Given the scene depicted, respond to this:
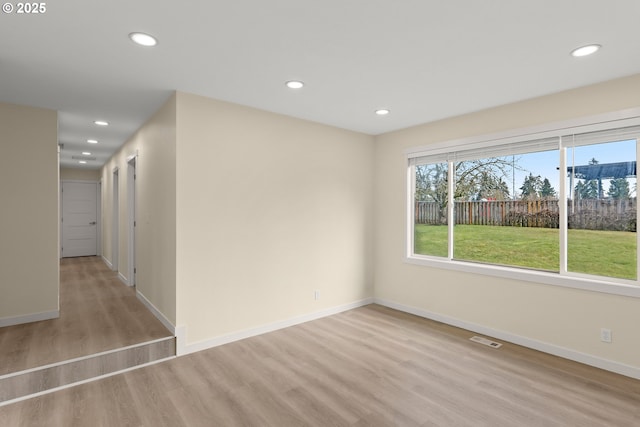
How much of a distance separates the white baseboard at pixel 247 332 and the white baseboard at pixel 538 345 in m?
1.00

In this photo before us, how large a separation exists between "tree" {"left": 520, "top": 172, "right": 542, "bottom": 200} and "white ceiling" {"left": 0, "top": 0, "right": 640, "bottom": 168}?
86 cm

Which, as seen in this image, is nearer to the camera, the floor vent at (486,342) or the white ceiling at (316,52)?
the white ceiling at (316,52)

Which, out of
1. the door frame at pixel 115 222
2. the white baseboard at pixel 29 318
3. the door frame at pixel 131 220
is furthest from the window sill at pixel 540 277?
the door frame at pixel 115 222

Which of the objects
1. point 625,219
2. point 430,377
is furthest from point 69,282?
point 625,219

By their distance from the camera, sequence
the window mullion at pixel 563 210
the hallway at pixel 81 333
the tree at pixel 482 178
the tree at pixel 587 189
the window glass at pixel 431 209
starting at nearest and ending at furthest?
the hallway at pixel 81 333 → the tree at pixel 587 189 → the window mullion at pixel 563 210 → the tree at pixel 482 178 → the window glass at pixel 431 209

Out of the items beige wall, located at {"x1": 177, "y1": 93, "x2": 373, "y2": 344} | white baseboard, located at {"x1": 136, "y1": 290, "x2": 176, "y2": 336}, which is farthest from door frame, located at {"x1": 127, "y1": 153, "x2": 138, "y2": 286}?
beige wall, located at {"x1": 177, "y1": 93, "x2": 373, "y2": 344}

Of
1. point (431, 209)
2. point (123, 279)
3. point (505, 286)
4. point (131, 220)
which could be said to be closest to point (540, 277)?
point (505, 286)

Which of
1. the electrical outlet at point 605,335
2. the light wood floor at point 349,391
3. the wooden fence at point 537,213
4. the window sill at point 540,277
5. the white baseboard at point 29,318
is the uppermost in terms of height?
the wooden fence at point 537,213

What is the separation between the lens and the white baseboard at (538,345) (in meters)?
2.85

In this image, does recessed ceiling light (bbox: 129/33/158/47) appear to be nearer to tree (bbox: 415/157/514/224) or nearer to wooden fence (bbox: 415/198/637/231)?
tree (bbox: 415/157/514/224)

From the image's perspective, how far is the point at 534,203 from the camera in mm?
3578

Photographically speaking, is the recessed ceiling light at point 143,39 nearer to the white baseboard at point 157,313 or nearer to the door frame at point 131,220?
the white baseboard at point 157,313

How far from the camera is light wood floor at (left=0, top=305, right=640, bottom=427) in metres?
2.25

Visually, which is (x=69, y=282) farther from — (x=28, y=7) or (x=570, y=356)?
(x=570, y=356)
